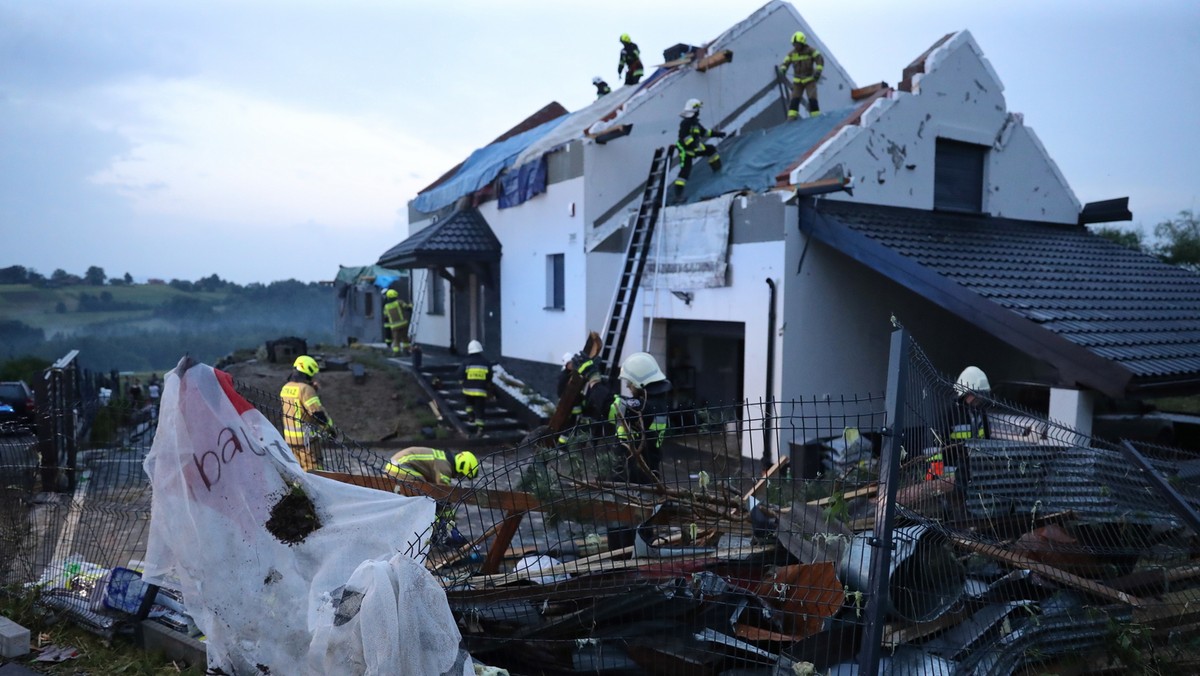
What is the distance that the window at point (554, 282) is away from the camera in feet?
45.9

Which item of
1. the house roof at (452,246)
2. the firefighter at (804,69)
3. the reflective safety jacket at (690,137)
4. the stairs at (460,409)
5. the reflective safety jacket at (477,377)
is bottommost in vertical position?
the stairs at (460,409)

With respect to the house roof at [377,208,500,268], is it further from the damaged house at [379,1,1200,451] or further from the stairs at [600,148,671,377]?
the stairs at [600,148,671,377]

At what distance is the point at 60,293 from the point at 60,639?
2916cm

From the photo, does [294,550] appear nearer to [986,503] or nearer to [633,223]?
[986,503]

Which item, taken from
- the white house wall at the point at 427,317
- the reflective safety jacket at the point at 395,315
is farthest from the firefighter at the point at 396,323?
the white house wall at the point at 427,317

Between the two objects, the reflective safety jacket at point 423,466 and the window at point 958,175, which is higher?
the window at point 958,175

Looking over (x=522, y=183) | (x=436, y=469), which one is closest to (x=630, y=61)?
(x=522, y=183)

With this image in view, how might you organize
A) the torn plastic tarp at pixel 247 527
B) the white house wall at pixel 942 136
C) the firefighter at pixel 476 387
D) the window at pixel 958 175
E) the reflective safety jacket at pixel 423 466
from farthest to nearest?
the firefighter at pixel 476 387, the window at pixel 958 175, the white house wall at pixel 942 136, the reflective safety jacket at pixel 423 466, the torn plastic tarp at pixel 247 527

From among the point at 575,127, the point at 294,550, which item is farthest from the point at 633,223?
the point at 294,550

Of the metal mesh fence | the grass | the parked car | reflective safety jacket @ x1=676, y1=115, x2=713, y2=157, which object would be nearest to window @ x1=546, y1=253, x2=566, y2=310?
reflective safety jacket @ x1=676, y1=115, x2=713, y2=157

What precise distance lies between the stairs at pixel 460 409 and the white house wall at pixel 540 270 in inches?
52.5

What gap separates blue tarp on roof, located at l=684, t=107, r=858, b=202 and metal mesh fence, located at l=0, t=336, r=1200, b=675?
23.6ft

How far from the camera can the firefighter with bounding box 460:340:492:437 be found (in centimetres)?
1271

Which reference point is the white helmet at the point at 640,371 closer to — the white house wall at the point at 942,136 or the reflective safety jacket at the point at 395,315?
the white house wall at the point at 942,136
